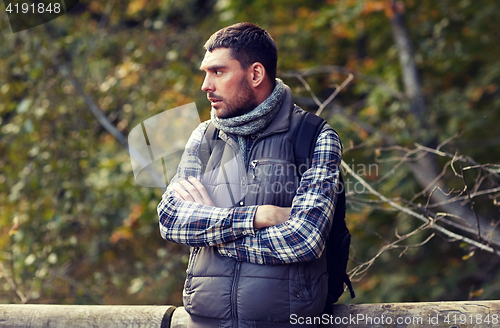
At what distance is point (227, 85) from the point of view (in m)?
1.63

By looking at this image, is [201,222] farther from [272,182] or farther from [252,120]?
[252,120]

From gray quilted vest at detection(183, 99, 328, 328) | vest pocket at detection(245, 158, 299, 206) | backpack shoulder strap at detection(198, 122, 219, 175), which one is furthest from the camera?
backpack shoulder strap at detection(198, 122, 219, 175)

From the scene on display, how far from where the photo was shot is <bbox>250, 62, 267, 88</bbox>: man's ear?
5.38ft

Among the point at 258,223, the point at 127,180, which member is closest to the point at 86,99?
the point at 127,180

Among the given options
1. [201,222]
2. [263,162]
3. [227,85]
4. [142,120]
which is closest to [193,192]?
[201,222]

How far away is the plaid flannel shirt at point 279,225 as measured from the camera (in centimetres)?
145

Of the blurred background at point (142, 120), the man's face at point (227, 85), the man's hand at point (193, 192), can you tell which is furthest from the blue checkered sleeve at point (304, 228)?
the blurred background at point (142, 120)

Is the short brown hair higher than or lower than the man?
higher

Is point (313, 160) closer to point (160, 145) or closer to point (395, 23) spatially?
point (160, 145)

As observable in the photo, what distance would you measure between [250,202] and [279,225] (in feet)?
0.49

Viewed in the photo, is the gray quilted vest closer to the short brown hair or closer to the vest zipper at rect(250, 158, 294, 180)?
the vest zipper at rect(250, 158, 294, 180)

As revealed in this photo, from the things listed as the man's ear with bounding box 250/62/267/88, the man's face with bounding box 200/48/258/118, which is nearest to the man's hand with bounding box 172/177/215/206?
the man's face with bounding box 200/48/258/118

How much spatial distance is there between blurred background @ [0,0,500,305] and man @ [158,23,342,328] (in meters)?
2.78

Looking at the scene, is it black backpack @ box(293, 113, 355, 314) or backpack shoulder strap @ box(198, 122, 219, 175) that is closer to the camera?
black backpack @ box(293, 113, 355, 314)
